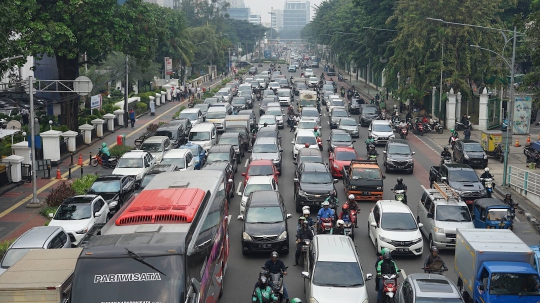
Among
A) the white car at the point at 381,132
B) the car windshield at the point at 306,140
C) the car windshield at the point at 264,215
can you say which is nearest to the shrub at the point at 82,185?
the car windshield at the point at 264,215

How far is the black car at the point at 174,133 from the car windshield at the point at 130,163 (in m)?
7.34

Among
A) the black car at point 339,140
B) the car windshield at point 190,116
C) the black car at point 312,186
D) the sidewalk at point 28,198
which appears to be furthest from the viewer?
the car windshield at point 190,116

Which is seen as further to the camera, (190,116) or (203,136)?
(190,116)

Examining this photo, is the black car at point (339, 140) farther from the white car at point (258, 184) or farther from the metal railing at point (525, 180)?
the white car at point (258, 184)

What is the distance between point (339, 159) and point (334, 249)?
1610cm

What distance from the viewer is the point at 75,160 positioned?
3800 centimetres

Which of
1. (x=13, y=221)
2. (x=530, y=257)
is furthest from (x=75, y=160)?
(x=530, y=257)

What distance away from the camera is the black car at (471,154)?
34469 millimetres

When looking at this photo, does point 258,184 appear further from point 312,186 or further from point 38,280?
point 38,280

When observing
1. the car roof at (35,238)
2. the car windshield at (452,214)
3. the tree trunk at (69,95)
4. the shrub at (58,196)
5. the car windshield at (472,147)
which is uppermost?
the tree trunk at (69,95)

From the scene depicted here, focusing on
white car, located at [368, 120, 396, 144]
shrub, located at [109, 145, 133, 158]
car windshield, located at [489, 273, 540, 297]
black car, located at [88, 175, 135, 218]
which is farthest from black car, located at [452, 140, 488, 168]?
car windshield, located at [489, 273, 540, 297]

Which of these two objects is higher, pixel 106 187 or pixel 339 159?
pixel 339 159

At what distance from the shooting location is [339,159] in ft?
106

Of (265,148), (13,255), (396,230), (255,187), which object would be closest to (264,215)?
(396,230)
